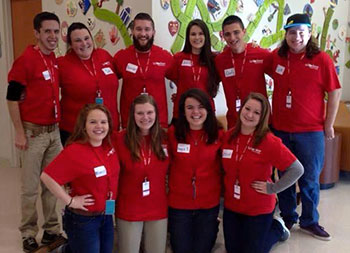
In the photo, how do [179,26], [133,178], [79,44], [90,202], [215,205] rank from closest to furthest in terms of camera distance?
1. [90,202]
2. [133,178]
3. [215,205]
4. [79,44]
5. [179,26]

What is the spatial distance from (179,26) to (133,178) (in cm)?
159

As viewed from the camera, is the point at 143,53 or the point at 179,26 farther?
the point at 179,26

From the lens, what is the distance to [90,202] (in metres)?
2.15

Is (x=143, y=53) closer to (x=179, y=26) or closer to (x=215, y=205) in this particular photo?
(x=179, y=26)

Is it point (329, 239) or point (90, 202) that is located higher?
point (90, 202)

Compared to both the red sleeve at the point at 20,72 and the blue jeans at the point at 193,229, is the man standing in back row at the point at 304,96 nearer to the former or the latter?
the blue jeans at the point at 193,229

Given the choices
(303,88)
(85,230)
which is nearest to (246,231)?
(85,230)

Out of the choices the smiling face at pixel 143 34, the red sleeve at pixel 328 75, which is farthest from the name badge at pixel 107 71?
the red sleeve at pixel 328 75

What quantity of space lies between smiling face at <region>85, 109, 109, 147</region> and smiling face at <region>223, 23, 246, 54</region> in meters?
1.26

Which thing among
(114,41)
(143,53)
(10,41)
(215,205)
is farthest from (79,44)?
(10,41)

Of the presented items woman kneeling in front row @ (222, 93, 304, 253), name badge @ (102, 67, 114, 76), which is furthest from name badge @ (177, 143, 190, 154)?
name badge @ (102, 67, 114, 76)

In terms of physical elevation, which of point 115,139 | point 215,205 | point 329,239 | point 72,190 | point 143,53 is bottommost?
point 329,239

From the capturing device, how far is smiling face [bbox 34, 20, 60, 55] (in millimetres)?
2637

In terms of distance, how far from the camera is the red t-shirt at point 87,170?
2.10 meters
